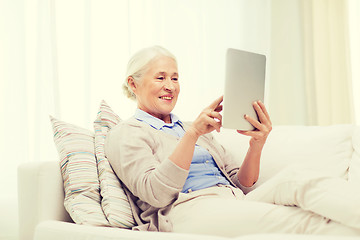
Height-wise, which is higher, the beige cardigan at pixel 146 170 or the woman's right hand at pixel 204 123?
the woman's right hand at pixel 204 123

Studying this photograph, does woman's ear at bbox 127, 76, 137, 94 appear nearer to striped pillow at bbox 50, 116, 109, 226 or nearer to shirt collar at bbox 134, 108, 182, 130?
shirt collar at bbox 134, 108, 182, 130

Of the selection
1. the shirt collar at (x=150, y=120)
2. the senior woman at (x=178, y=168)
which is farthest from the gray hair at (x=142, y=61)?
the shirt collar at (x=150, y=120)

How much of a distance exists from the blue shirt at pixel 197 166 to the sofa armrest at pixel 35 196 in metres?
0.40

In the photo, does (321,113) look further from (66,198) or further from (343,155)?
(66,198)

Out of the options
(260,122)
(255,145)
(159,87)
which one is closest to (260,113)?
(260,122)

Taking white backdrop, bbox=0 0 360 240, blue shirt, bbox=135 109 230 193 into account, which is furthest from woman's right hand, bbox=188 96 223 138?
white backdrop, bbox=0 0 360 240

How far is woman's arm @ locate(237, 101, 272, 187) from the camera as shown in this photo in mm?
1401

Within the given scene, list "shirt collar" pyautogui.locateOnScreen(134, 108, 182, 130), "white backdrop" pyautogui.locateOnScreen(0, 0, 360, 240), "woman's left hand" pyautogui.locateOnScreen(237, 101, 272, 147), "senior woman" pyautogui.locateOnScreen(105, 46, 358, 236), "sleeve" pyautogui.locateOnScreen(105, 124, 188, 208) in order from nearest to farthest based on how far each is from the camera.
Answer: "senior woman" pyautogui.locateOnScreen(105, 46, 358, 236)
"sleeve" pyautogui.locateOnScreen(105, 124, 188, 208)
"woman's left hand" pyautogui.locateOnScreen(237, 101, 272, 147)
"shirt collar" pyautogui.locateOnScreen(134, 108, 182, 130)
"white backdrop" pyautogui.locateOnScreen(0, 0, 360, 240)

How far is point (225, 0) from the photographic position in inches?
132

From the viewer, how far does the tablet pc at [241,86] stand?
4.32 feet

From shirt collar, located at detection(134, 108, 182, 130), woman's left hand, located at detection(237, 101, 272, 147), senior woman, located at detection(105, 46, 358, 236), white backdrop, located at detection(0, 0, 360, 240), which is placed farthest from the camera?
white backdrop, located at detection(0, 0, 360, 240)

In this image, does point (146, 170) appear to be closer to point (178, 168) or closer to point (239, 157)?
point (178, 168)

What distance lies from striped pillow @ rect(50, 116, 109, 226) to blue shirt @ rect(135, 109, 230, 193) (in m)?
0.23

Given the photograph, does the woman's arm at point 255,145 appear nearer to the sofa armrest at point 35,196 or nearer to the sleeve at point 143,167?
the sleeve at point 143,167
